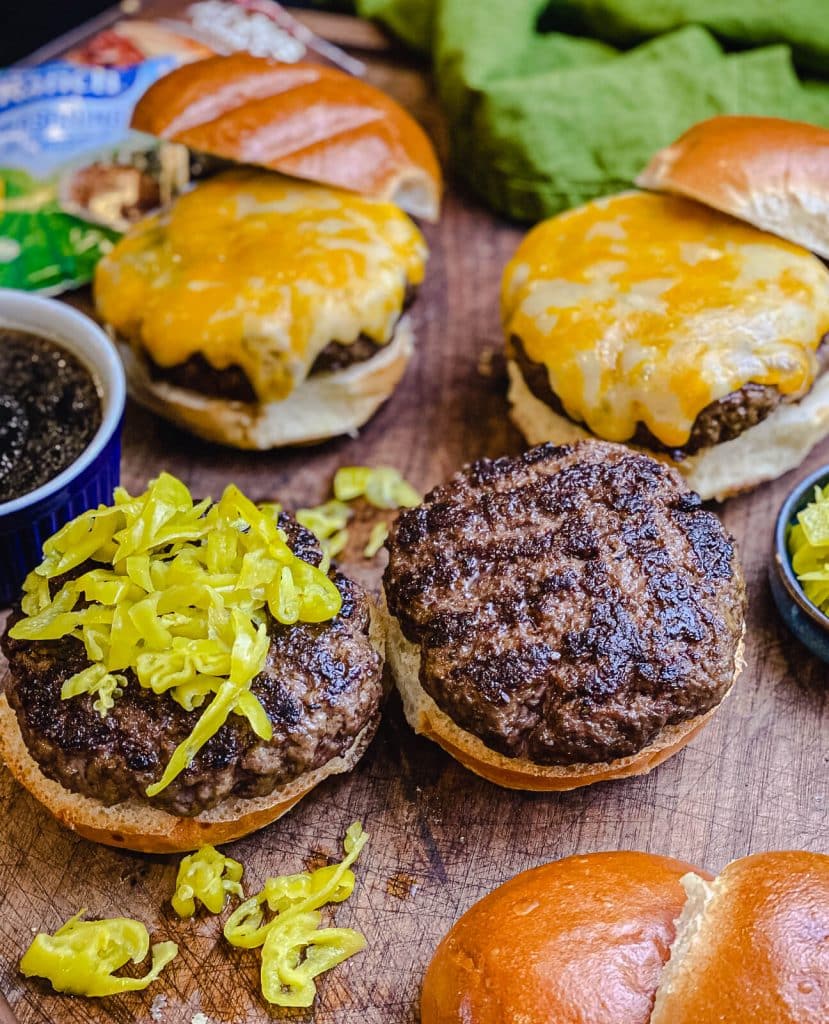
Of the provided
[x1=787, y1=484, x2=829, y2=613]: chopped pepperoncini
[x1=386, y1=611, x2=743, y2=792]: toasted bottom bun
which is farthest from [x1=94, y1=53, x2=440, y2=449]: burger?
[x1=787, y1=484, x2=829, y2=613]: chopped pepperoncini

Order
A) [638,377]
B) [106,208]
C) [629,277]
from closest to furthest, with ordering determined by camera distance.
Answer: [638,377] < [629,277] < [106,208]

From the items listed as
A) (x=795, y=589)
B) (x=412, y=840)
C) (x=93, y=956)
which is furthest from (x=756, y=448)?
(x=93, y=956)

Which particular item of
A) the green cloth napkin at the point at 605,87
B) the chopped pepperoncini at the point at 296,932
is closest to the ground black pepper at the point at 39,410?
the chopped pepperoncini at the point at 296,932

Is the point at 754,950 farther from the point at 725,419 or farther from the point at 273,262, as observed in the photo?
the point at 273,262

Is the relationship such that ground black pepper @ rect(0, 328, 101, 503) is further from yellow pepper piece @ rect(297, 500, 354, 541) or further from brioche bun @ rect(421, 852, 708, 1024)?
brioche bun @ rect(421, 852, 708, 1024)

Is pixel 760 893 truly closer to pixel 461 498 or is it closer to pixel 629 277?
pixel 461 498

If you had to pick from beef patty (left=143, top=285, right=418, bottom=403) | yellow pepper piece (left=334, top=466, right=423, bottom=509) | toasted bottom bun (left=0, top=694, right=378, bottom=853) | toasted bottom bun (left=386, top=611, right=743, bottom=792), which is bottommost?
toasted bottom bun (left=0, top=694, right=378, bottom=853)

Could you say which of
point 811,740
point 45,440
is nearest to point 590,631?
point 811,740
